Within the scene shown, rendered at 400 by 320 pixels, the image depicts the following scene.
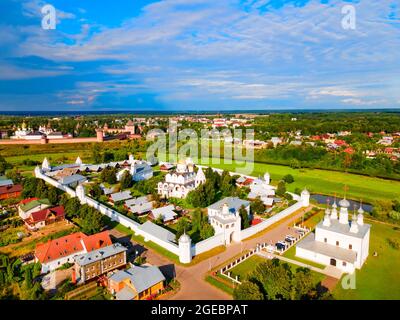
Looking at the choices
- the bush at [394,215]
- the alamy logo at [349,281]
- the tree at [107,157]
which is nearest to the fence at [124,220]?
the alamy logo at [349,281]

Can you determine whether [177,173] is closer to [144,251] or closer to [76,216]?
[76,216]

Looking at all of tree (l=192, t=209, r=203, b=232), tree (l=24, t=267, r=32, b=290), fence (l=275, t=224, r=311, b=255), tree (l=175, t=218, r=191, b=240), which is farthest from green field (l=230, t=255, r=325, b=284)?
tree (l=24, t=267, r=32, b=290)

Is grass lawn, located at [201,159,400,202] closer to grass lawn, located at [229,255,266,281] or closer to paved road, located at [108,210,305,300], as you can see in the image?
paved road, located at [108,210,305,300]

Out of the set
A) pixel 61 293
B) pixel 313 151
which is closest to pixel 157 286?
pixel 61 293

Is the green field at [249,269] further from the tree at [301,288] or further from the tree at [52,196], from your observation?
the tree at [52,196]

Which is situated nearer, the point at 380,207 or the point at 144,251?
the point at 144,251
